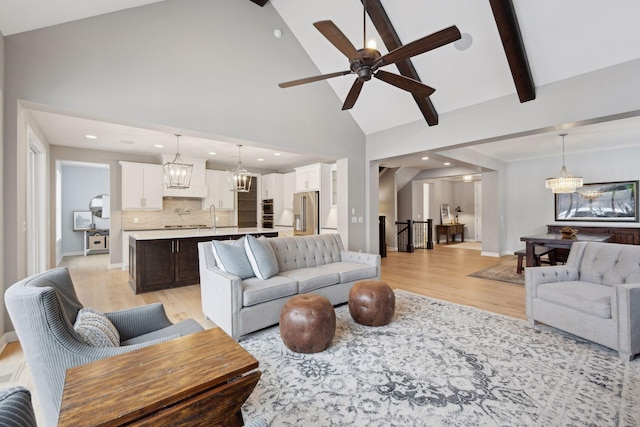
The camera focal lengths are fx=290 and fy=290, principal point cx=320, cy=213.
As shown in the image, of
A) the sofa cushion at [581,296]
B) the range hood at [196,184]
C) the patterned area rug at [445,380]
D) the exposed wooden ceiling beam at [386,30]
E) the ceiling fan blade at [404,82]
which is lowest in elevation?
the patterned area rug at [445,380]

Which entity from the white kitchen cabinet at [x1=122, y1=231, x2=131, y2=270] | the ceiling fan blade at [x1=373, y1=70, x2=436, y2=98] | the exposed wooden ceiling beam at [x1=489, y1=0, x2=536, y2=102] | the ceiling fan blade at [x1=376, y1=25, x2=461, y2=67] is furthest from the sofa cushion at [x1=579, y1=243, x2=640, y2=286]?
the white kitchen cabinet at [x1=122, y1=231, x2=131, y2=270]

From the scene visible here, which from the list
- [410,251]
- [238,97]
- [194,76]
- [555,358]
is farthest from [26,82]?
[410,251]

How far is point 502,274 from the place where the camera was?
18.1 feet

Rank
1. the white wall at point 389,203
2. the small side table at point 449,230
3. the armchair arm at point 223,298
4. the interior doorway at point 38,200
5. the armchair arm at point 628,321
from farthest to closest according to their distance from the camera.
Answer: the small side table at point 449,230 → the white wall at point 389,203 → the interior doorway at point 38,200 → the armchair arm at point 223,298 → the armchair arm at point 628,321

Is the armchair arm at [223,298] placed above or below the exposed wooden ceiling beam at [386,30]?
Result: below

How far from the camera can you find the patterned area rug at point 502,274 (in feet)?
16.9

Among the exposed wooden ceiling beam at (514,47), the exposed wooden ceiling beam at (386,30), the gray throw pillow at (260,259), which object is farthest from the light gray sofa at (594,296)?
the exposed wooden ceiling beam at (386,30)

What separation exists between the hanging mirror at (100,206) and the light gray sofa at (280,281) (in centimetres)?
768

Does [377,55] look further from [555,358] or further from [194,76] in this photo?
[555,358]

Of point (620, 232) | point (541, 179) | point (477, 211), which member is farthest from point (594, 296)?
point (477, 211)

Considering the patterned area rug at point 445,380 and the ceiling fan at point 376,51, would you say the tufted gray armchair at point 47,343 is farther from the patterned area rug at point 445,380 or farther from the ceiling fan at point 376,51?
the ceiling fan at point 376,51

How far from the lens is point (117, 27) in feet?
10.5

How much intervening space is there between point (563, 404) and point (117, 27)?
5.21 meters

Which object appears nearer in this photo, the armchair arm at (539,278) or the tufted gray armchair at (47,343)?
the tufted gray armchair at (47,343)
